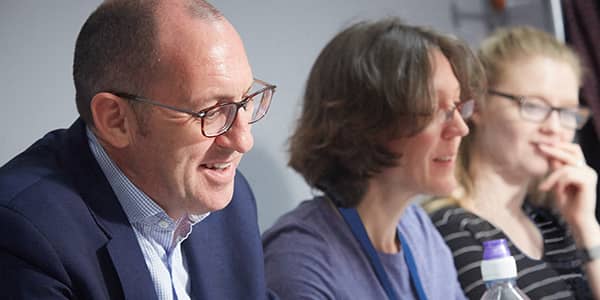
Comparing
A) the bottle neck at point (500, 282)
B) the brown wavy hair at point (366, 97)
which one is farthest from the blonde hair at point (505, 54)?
the bottle neck at point (500, 282)

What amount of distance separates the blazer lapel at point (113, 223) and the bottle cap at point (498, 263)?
1.87 ft

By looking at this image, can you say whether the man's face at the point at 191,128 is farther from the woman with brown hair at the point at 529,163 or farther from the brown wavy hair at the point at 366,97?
the woman with brown hair at the point at 529,163

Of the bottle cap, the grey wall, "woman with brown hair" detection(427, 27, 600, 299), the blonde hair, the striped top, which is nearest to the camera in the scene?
the bottle cap

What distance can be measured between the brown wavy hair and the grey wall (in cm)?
13

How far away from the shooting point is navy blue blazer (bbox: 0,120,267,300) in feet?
3.41

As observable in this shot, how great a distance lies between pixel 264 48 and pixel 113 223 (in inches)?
32.4

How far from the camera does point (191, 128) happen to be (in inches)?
45.4

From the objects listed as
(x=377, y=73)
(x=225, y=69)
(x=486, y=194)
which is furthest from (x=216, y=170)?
(x=486, y=194)

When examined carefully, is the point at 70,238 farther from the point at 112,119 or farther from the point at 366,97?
the point at 366,97

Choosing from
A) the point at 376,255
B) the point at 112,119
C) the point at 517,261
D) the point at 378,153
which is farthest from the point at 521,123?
the point at 112,119

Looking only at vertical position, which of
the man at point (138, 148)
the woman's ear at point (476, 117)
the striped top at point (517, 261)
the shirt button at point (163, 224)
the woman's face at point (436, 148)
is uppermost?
the man at point (138, 148)

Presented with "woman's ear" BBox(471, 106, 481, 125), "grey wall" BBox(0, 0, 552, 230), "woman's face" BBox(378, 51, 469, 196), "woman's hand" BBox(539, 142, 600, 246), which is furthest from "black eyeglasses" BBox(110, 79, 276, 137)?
"woman's hand" BBox(539, 142, 600, 246)

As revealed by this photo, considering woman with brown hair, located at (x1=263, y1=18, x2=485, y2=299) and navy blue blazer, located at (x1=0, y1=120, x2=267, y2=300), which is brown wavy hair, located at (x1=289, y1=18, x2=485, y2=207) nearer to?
woman with brown hair, located at (x1=263, y1=18, x2=485, y2=299)

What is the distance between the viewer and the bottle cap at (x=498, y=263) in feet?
4.38
